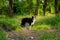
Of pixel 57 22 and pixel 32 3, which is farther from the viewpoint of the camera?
pixel 32 3

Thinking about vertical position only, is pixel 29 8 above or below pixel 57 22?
below

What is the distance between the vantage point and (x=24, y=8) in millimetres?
34781

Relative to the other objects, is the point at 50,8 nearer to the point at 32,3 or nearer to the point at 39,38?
the point at 32,3

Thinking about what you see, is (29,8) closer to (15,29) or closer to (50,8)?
(50,8)

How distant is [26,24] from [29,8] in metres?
19.4

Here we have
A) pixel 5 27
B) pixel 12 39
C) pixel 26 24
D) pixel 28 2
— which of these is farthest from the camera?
pixel 28 2

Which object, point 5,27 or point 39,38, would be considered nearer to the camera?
point 39,38

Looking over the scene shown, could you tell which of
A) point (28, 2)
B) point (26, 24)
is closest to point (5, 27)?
point (26, 24)

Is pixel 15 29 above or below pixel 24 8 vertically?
above

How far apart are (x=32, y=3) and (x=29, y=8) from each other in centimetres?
120

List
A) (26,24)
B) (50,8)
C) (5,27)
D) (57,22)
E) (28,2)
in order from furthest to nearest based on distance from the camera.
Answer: (50,8), (28,2), (57,22), (26,24), (5,27)

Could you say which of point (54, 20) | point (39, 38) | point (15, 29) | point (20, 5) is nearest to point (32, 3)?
point (20, 5)

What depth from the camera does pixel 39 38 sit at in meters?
9.89

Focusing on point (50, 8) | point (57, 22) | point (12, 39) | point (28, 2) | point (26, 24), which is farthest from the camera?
point (50, 8)
